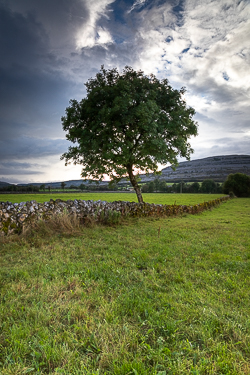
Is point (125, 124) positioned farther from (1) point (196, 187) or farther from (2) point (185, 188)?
(1) point (196, 187)

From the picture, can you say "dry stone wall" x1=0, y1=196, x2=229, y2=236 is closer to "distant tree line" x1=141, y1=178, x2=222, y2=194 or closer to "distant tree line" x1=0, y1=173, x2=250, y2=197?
"distant tree line" x1=0, y1=173, x2=250, y2=197

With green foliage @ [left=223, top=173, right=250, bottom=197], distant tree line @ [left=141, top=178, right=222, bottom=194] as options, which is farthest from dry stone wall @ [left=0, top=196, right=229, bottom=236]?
distant tree line @ [left=141, top=178, right=222, bottom=194]

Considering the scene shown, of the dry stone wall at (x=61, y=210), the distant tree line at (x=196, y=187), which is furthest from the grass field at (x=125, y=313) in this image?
the distant tree line at (x=196, y=187)

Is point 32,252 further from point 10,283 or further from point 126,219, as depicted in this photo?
point 126,219

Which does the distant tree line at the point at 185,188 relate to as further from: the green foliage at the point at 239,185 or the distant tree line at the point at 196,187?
the green foliage at the point at 239,185

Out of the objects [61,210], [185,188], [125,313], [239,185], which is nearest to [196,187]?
[185,188]

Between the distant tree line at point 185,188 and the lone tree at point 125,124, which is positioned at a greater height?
the lone tree at point 125,124

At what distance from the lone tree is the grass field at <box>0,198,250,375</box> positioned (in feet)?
29.3

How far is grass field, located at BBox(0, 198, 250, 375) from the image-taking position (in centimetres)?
219

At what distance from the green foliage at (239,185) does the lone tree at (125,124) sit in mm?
56550

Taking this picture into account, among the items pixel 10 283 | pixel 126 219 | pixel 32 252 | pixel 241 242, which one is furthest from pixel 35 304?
pixel 126 219

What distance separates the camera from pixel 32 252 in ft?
20.7

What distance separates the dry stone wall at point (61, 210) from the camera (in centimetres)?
821

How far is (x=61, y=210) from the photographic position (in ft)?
33.1
